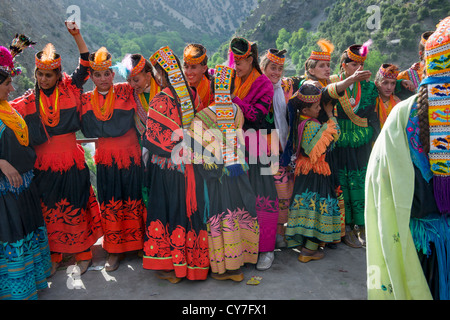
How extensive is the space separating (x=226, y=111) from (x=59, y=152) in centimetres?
175

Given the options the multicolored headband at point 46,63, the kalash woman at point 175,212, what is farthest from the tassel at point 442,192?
the multicolored headband at point 46,63

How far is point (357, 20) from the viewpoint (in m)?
63.5

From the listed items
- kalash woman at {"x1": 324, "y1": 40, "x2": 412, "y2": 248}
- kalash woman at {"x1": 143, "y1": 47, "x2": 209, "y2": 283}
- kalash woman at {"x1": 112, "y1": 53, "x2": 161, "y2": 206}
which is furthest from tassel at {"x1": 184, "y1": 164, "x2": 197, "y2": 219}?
kalash woman at {"x1": 324, "y1": 40, "x2": 412, "y2": 248}

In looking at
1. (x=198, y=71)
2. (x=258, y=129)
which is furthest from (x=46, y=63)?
(x=258, y=129)

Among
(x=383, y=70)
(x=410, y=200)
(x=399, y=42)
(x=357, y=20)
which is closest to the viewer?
(x=410, y=200)

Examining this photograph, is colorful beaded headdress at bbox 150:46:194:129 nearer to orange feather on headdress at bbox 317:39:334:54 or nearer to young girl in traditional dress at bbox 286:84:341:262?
young girl in traditional dress at bbox 286:84:341:262

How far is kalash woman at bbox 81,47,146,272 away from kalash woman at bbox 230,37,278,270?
3.79 ft

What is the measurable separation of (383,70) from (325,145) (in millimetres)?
1344

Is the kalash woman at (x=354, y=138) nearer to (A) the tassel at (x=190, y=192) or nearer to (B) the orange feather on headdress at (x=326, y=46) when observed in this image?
(B) the orange feather on headdress at (x=326, y=46)

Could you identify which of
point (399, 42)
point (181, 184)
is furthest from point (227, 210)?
point (399, 42)

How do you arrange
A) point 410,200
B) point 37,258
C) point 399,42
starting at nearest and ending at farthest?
point 410,200 → point 37,258 → point 399,42

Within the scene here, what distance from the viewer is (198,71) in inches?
127

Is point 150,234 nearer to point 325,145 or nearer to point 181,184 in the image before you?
point 181,184

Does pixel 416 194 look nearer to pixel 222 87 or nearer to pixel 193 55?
pixel 222 87
